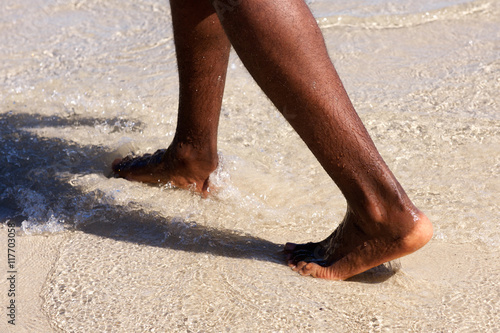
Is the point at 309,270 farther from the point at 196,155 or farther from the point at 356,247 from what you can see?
the point at 196,155

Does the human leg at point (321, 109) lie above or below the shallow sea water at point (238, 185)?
above

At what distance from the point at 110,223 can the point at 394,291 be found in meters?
0.90

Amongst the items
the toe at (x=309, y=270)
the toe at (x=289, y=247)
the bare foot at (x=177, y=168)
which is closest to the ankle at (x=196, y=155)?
the bare foot at (x=177, y=168)

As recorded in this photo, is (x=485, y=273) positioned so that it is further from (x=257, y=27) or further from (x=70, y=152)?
(x=70, y=152)

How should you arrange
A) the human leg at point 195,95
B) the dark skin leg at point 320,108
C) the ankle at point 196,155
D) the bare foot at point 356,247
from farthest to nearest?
1. the ankle at point 196,155
2. the human leg at point 195,95
3. the bare foot at point 356,247
4. the dark skin leg at point 320,108

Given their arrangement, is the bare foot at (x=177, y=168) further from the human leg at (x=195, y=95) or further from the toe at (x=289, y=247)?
the toe at (x=289, y=247)

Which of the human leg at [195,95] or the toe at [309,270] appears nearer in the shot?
the toe at [309,270]

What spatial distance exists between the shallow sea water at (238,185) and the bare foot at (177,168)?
1.7 inches

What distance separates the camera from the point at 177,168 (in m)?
2.05

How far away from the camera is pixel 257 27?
4.40 feet

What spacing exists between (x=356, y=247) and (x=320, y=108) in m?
0.41

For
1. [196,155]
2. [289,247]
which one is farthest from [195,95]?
[289,247]

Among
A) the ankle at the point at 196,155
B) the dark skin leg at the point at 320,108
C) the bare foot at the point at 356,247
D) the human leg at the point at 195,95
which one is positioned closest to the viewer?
the dark skin leg at the point at 320,108

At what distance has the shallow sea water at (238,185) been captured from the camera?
1445mm
